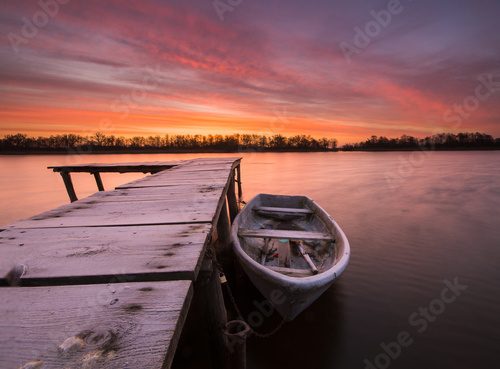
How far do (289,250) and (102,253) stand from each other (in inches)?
182

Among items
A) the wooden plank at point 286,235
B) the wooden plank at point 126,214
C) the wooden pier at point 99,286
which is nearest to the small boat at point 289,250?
the wooden plank at point 286,235

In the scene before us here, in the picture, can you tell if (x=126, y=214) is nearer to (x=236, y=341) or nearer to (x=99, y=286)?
Answer: (x=99, y=286)

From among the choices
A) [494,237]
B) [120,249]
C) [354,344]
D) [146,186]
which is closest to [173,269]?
[120,249]

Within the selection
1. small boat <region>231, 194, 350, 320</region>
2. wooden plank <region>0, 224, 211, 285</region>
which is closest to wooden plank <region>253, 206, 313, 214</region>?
small boat <region>231, 194, 350, 320</region>

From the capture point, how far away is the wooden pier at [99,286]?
1.00 m

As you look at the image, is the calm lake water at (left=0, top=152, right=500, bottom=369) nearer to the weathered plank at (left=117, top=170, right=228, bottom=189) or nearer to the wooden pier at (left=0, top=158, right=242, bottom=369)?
the weathered plank at (left=117, top=170, right=228, bottom=189)

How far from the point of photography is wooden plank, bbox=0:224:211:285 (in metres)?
1.51

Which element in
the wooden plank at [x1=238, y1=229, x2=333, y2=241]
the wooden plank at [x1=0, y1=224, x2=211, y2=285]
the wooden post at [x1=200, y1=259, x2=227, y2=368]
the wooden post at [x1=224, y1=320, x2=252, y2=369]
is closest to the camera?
the wooden plank at [x1=0, y1=224, x2=211, y2=285]

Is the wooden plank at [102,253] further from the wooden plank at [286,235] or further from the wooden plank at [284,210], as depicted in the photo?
the wooden plank at [284,210]

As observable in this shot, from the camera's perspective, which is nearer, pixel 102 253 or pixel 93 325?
pixel 93 325

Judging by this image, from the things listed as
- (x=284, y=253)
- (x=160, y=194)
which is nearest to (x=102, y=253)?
(x=160, y=194)

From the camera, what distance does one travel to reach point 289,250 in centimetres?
594

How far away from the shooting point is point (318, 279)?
396 cm

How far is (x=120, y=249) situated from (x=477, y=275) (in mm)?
8969
